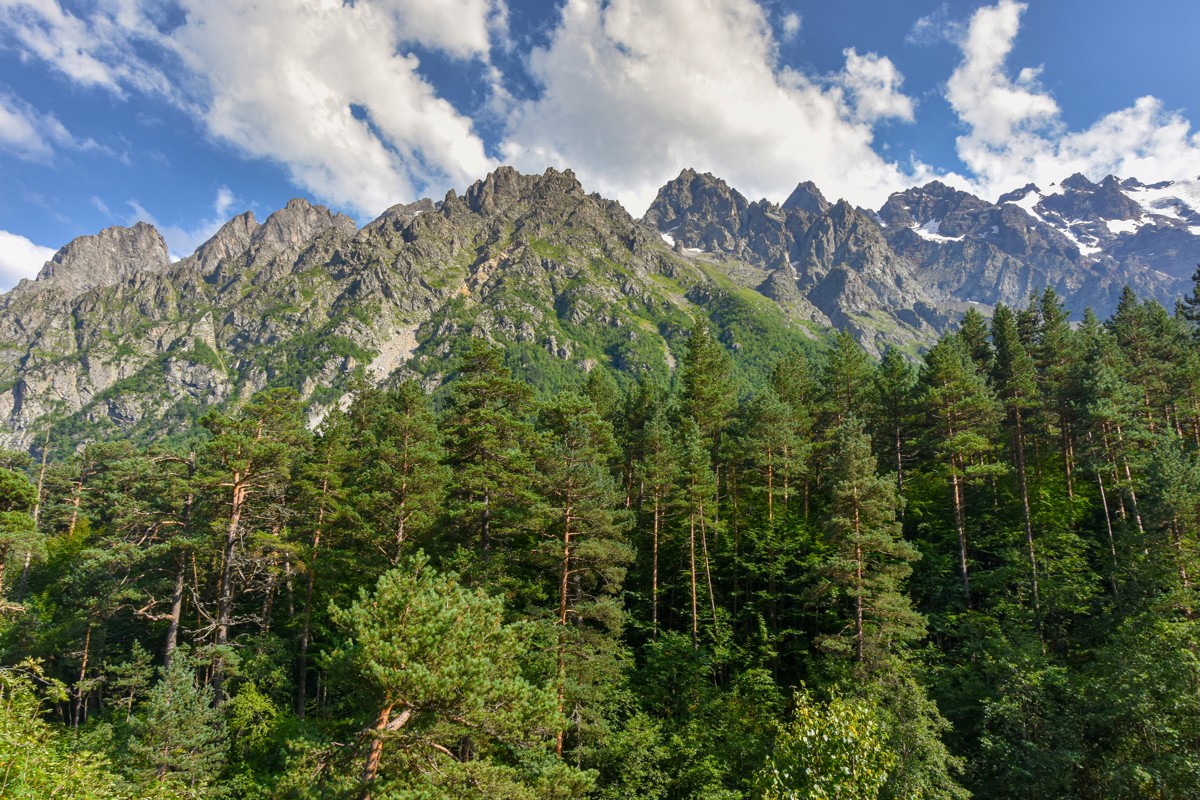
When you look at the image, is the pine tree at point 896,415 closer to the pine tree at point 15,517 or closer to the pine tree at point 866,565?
the pine tree at point 866,565

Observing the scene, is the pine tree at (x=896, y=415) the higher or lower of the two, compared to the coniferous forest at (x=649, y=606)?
higher

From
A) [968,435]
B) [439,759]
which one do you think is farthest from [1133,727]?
[439,759]

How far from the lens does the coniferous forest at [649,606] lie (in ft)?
49.6

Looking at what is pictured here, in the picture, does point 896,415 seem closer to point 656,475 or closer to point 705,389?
point 705,389

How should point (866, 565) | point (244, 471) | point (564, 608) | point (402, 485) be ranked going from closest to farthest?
point (564, 608) < point (244, 471) < point (866, 565) < point (402, 485)

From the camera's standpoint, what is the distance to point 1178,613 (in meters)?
24.2

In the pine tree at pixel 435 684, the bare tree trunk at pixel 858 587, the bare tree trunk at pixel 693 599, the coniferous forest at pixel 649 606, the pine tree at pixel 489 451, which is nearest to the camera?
the pine tree at pixel 435 684

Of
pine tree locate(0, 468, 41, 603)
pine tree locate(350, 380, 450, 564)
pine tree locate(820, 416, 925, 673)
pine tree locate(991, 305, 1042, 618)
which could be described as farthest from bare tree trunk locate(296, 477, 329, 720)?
pine tree locate(991, 305, 1042, 618)

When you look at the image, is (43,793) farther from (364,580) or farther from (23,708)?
(364,580)

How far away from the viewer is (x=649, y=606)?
35.2 m

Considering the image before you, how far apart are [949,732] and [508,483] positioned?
2230cm

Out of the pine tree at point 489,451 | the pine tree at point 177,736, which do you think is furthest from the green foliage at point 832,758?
the pine tree at point 177,736

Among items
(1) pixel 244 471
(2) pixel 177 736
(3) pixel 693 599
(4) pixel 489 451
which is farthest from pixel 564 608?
(1) pixel 244 471

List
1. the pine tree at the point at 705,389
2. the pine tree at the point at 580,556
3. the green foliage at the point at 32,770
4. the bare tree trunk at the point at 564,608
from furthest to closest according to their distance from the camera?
the pine tree at the point at 705,389 < the pine tree at the point at 580,556 < the bare tree trunk at the point at 564,608 < the green foliage at the point at 32,770
